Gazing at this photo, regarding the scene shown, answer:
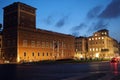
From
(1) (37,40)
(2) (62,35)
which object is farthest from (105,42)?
(1) (37,40)

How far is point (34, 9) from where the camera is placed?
346ft

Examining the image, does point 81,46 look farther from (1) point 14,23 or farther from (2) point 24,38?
(2) point 24,38

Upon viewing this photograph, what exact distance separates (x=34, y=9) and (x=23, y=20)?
10.8 meters

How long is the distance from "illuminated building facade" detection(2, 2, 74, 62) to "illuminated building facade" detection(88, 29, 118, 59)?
3859 centimetres

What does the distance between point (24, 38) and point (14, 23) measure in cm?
935

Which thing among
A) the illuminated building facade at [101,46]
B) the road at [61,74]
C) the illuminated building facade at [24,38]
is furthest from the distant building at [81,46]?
the road at [61,74]

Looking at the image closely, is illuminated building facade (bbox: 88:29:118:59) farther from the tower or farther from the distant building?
the tower

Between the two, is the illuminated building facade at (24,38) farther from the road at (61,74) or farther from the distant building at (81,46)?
the road at (61,74)

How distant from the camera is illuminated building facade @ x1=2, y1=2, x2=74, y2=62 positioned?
89.1 m

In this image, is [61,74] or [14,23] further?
[14,23]

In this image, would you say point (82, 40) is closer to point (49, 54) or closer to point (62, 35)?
point (62, 35)

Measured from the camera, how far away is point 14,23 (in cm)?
9650

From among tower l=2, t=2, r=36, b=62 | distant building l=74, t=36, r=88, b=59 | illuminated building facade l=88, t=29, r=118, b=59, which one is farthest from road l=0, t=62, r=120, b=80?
distant building l=74, t=36, r=88, b=59

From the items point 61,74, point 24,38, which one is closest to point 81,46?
point 24,38
